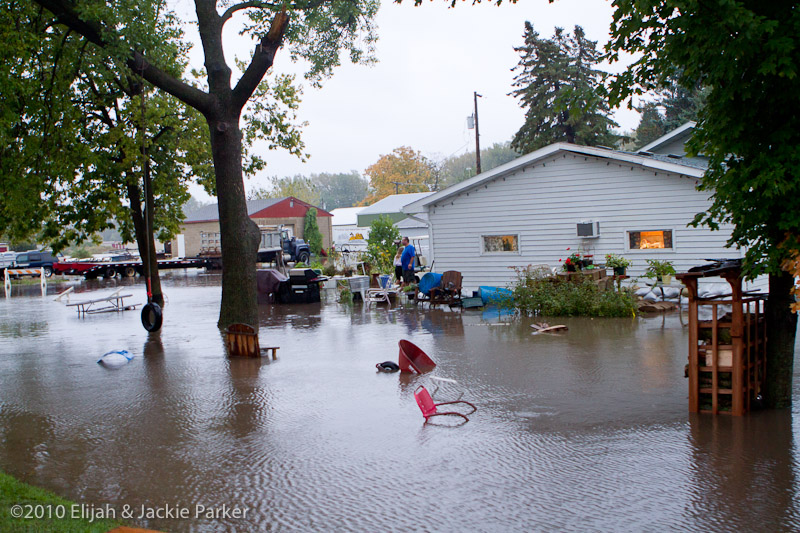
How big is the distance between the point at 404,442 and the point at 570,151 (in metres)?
13.8

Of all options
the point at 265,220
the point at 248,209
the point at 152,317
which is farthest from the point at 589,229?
the point at 248,209

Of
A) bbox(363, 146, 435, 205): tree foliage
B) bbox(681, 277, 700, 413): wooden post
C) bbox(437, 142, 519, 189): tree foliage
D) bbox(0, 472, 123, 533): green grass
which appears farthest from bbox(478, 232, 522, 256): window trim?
bbox(437, 142, 519, 189): tree foliage

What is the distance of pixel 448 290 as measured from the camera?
60.8ft

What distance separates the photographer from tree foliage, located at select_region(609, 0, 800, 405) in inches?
235

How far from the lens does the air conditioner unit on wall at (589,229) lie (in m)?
18.6

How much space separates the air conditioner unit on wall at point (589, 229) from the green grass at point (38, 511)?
50.8ft

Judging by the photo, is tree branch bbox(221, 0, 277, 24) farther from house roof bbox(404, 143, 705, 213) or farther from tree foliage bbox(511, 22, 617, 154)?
tree foliage bbox(511, 22, 617, 154)

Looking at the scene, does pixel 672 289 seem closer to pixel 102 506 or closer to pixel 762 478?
pixel 762 478

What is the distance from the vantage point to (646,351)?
1103cm

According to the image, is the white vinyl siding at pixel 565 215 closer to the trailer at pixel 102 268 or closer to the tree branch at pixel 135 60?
the tree branch at pixel 135 60

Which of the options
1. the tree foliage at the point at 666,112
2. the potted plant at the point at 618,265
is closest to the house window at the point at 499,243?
the potted plant at the point at 618,265

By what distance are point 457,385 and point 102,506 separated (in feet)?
16.3

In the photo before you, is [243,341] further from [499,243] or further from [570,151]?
[570,151]

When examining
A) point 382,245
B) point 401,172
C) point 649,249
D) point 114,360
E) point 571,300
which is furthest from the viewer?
point 401,172
